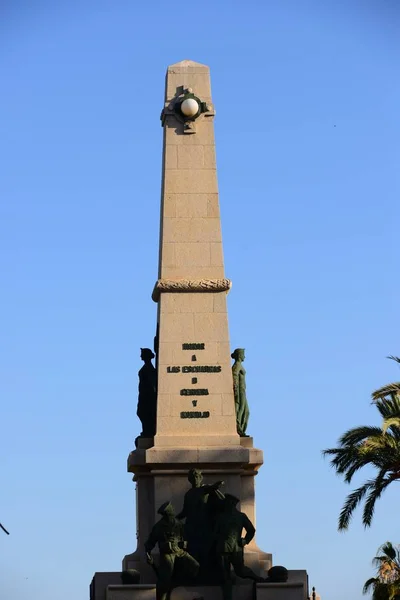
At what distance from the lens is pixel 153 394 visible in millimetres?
44094

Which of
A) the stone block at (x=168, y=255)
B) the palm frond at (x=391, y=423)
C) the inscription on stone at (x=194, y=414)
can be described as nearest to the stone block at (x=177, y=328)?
the stone block at (x=168, y=255)

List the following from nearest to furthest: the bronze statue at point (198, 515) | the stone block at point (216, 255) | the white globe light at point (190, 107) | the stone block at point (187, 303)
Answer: the bronze statue at point (198, 515) < the stone block at point (187, 303) < the stone block at point (216, 255) < the white globe light at point (190, 107)

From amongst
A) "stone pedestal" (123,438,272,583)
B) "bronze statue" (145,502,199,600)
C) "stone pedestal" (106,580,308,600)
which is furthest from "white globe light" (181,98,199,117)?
"stone pedestal" (106,580,308,600)

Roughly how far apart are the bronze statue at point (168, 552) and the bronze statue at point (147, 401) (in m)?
3.59

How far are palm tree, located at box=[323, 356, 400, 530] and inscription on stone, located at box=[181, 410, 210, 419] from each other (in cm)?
419

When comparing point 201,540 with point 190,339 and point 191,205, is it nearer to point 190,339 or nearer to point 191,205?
point 190,339

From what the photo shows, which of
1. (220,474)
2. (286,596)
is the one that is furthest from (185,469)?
(286,596)

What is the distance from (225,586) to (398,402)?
8.04 meters

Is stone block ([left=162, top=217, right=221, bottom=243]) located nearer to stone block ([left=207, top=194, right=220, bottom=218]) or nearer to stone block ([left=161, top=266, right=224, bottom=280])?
stone block ([left=207, top=194, right=220, bottom=218])

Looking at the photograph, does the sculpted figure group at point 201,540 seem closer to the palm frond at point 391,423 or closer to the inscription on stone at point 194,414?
the inscription on stone at point 194,414

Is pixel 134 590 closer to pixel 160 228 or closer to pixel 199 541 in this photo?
pixel 199 541

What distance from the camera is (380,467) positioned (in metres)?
46.6

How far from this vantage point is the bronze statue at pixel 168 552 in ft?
133

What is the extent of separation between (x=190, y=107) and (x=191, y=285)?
3.67 metres
